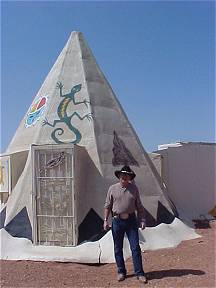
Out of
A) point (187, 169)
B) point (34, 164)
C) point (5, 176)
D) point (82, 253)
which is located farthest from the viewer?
point (187, 169)

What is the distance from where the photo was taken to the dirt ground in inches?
219

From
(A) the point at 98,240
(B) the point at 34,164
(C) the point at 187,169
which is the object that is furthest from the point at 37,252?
(C) the point at 187,169

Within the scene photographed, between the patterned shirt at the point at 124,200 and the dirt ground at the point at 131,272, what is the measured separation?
0.94 m

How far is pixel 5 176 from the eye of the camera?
9211 mm

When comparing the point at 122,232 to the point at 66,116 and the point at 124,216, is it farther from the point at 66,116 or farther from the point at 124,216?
the point at 66,116

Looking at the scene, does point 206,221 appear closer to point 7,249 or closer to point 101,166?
point 101,166

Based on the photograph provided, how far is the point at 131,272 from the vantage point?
607 cm

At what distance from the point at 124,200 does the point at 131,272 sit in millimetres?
1173

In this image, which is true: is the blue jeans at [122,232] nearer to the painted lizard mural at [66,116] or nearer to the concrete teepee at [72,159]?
the concrete teepee at [72,159]

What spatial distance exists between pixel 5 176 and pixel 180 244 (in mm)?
4073

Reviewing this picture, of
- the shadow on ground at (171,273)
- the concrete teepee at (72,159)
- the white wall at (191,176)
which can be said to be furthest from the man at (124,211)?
the white wall at (191,176)

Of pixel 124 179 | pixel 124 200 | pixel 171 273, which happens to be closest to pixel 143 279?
pixel 171 273

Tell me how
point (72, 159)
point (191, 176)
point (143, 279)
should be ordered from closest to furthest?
point (143, 279)
point (72, 159)
point (191, 176)

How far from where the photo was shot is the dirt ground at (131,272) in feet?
18.3
